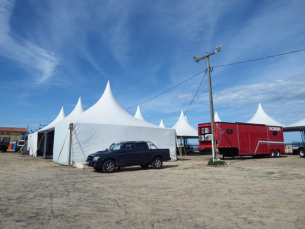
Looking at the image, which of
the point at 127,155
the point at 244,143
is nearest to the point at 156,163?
the point at 127,155

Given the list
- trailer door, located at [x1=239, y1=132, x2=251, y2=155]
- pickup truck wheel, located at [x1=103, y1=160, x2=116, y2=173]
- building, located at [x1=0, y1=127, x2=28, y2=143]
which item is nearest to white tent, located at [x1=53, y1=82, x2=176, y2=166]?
pickup truck wheel, located at [x1=103, y1=160, x2=116, y2=173]

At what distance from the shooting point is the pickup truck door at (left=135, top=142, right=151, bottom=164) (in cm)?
1326

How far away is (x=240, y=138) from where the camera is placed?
21.2 metres

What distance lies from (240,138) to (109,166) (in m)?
13.9

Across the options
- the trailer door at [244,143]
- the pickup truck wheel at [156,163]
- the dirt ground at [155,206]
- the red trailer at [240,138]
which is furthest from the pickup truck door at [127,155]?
the trailer door at [244,143]

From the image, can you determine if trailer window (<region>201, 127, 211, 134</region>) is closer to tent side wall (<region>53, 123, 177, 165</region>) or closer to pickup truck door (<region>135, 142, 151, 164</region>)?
tent side wall (<region>53, 123, 177, 165</region>)

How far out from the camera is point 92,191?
23.2ft

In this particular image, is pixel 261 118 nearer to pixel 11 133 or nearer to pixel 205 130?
pixel 205 130

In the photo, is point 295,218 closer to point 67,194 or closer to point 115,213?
point 115,213

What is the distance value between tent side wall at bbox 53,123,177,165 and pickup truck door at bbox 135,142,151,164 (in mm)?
4377

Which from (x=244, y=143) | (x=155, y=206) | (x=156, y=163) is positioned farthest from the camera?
(x=244, y=143)

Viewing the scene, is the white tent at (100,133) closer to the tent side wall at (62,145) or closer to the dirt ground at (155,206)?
the tent side wall at (62,145)

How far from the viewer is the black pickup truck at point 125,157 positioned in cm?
1202

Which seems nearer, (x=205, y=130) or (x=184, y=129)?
(x=205, y=130)
